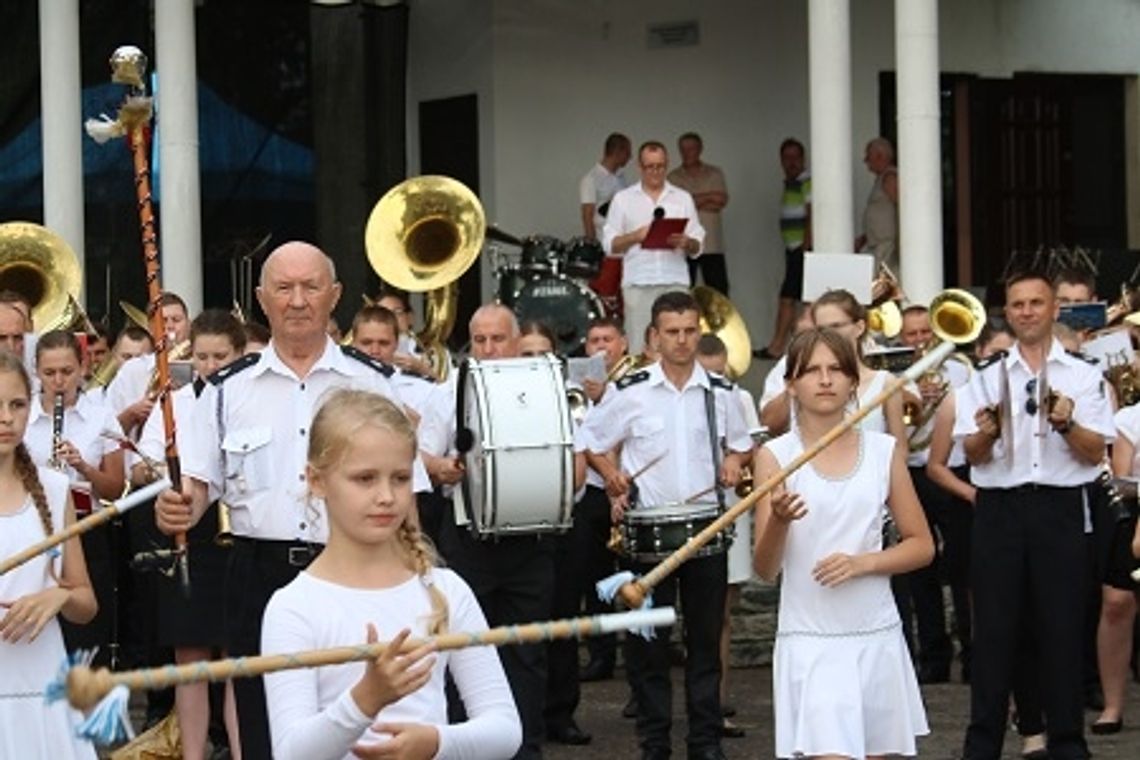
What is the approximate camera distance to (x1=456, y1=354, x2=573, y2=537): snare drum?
10.7 meters

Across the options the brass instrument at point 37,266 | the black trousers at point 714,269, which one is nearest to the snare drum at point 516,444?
the brass instrument at point 37,266

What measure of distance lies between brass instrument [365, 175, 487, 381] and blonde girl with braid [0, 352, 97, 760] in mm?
7276

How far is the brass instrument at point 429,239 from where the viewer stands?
15.1 metres

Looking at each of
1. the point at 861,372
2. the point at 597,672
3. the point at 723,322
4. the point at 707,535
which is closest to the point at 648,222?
the point at 723,322

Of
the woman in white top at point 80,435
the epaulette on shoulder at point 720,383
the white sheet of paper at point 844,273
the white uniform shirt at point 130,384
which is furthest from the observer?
the white sheet of paper at point 844,273

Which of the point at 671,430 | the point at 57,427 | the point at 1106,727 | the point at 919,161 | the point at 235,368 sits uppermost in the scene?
the point at 919,161

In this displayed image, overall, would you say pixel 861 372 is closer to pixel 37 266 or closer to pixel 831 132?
pixel 37 266

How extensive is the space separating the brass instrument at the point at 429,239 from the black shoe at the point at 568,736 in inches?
110

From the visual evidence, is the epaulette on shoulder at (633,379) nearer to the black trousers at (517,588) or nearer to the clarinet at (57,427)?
the black trousers at (517,588)

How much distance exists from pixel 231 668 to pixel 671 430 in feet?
24.2

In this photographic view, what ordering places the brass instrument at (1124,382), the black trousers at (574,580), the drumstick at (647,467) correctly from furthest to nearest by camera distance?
the brass instrument at (1124,382) → the black trousers at (574,580) → the drumstick at (647,467)

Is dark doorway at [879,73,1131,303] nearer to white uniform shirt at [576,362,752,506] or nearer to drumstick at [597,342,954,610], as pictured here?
white uniform shirt at [576,362,752,506]

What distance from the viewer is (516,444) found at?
1071 centimetres

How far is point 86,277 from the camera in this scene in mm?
21172
